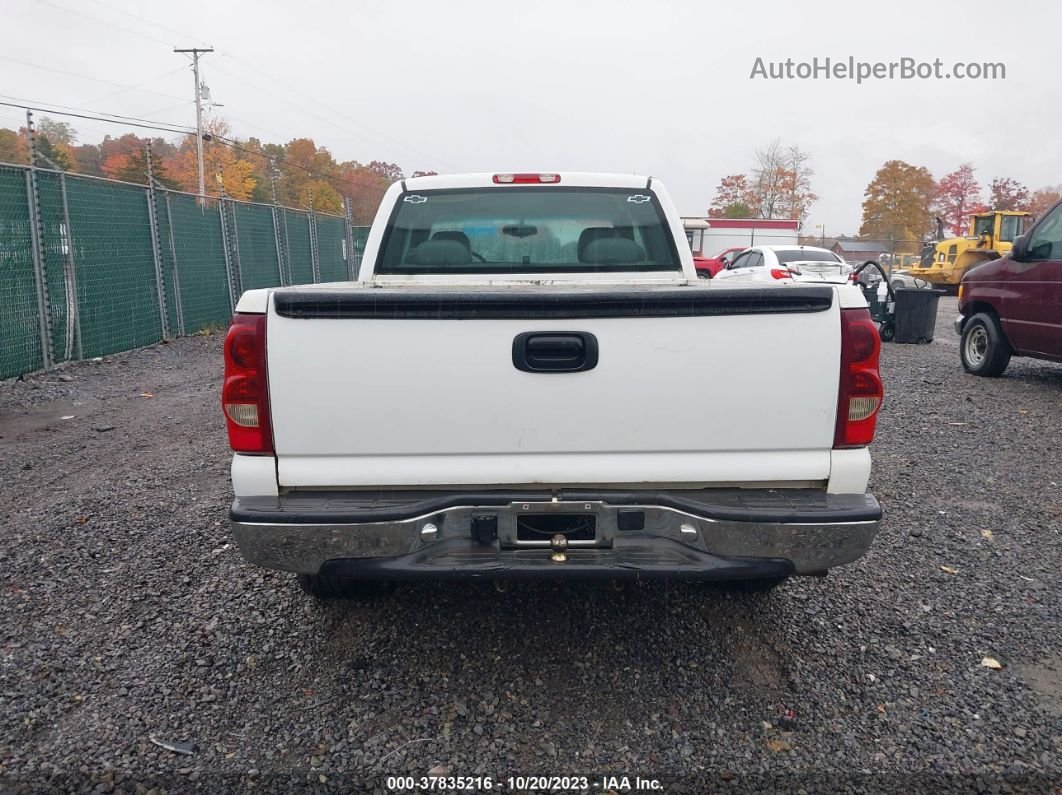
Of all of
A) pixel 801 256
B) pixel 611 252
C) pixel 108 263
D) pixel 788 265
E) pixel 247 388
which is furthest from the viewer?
pixel 801 256

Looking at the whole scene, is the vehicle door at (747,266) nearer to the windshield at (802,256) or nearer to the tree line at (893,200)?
the windshield at (802,256)

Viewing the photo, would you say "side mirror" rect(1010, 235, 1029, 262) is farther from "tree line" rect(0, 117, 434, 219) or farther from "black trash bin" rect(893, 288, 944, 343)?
"tree line" rect(0, 117, 434, 219)

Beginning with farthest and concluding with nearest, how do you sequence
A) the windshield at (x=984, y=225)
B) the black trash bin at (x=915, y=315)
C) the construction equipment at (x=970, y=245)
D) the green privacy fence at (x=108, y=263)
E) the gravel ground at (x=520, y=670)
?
the windshield at (x=984, y=225) → the construction equipment at (x=970, y=245) → the black trash bin at (x=915, y=315) → the green privacy fence at (x=108, y=263) → the gravel ground at (x=520, y=670)

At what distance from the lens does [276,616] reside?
11.3 ft

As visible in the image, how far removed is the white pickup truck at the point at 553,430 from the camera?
257cm

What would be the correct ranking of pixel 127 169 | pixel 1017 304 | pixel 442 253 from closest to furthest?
1. pixel 442 253
2. pixel 1017 304
3. pixel 127 169

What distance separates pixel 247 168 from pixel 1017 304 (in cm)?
5881

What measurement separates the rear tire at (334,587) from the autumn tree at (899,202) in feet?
227

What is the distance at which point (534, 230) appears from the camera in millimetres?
4539

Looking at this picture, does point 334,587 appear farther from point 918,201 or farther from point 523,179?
point 918,201

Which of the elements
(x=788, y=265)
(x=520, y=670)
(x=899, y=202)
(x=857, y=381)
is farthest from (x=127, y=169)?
(x=899, y=202)

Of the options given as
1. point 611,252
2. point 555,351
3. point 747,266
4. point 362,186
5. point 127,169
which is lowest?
point 555,351

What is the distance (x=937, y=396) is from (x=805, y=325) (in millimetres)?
6910

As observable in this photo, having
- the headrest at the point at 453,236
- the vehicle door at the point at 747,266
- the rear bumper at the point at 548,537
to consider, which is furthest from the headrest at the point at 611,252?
the vehicle door at the point at 747,266
